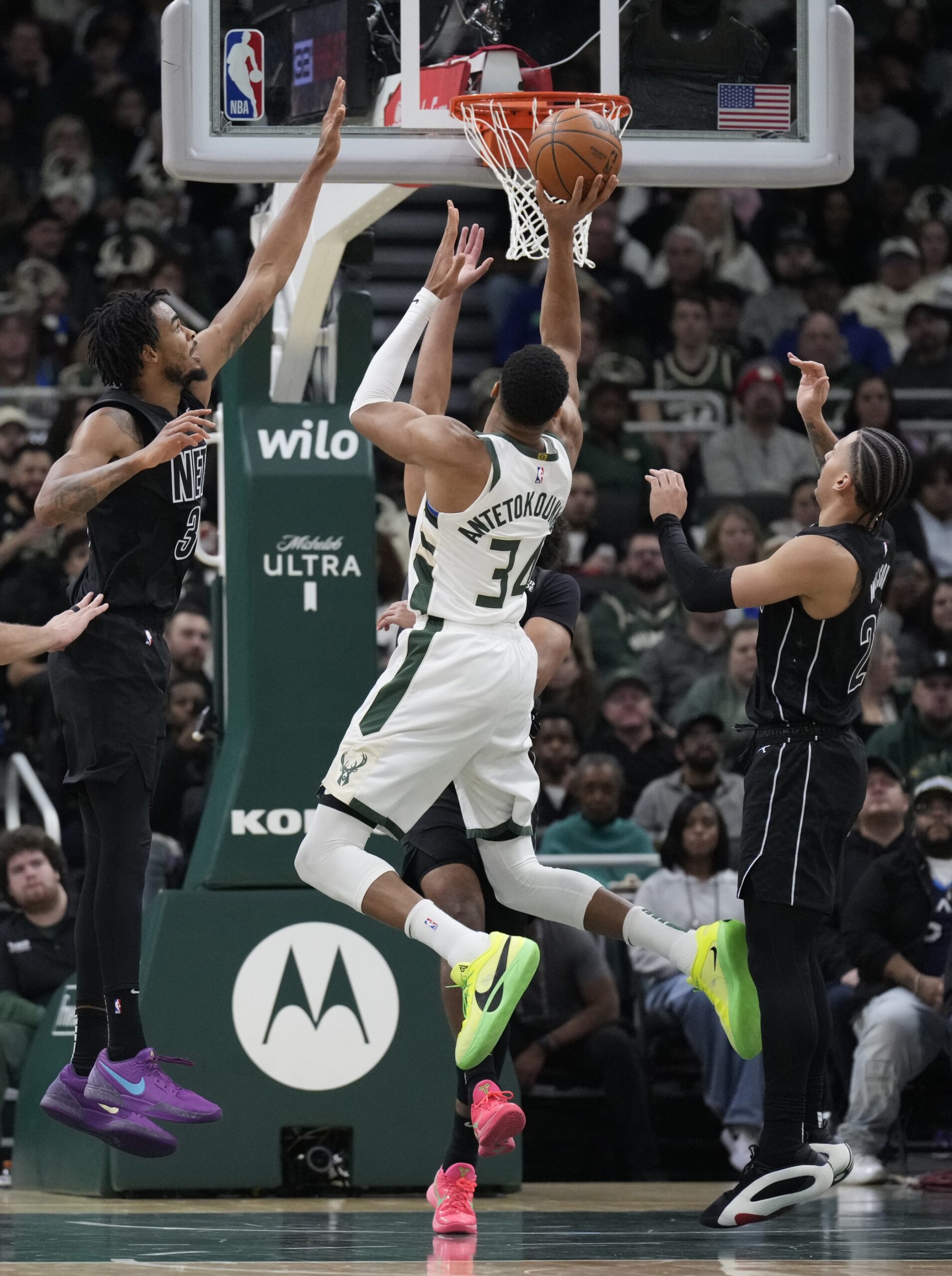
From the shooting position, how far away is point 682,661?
12.5 meters

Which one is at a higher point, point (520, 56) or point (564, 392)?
point (520, 56)

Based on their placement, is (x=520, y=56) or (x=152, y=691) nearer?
(x=152, y=691)

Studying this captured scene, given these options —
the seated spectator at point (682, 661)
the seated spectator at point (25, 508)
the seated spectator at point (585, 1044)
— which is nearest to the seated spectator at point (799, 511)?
the seated spectator at point (682, 661)

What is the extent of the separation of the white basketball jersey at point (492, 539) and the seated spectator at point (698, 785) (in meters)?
4.14

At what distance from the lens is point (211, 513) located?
13.7 m

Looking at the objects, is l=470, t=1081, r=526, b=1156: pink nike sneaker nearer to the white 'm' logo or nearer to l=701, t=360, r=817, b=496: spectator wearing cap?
the white 'm' logo

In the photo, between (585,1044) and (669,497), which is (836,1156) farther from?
(585,1044)

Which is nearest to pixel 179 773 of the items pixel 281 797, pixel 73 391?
pixel 281 797

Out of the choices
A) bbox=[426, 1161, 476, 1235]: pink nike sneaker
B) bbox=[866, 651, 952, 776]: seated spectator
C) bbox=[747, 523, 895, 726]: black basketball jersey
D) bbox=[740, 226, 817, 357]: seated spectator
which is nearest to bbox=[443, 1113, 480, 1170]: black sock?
bbox=[426, 1161, 476, 1235]: pink nike sneaker

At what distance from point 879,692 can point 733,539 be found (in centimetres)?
122

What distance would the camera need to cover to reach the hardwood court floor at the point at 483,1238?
604 cm

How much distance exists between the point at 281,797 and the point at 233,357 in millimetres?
1870

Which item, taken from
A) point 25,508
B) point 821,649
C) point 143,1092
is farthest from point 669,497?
point 25,508

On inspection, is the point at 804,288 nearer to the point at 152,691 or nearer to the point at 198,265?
the point at 198,265
